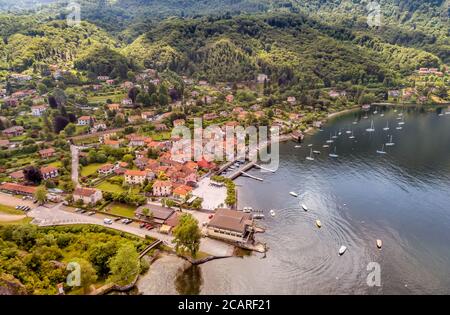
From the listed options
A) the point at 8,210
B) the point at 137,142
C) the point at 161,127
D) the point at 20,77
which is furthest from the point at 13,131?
the point at 20,77

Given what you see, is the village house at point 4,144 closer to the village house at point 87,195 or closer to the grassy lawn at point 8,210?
the grassy lawn at point 8,210

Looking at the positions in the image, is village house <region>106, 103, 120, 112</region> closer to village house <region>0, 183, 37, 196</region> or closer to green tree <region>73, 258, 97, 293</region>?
village house <region>0, 183, 37, 196</region>

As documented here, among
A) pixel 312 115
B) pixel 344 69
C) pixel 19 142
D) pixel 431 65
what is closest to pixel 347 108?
pixel 312 115

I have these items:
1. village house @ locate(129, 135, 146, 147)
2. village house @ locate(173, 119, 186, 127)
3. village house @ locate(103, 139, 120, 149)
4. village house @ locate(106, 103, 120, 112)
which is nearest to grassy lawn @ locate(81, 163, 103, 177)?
village house @ locate(103, 139, 120, 149)

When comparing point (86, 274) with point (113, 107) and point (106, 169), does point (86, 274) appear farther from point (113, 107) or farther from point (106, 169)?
point (113, 107)

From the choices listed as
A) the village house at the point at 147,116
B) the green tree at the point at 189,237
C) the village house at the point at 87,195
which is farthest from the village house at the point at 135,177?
the village house at the point at 147,116

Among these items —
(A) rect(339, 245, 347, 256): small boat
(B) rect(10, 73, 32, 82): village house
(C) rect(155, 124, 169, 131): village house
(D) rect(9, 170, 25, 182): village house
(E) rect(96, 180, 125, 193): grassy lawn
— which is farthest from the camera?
(B) rect(10, 73, 32, 82): village house

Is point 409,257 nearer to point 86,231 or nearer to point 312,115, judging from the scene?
point 86,231
